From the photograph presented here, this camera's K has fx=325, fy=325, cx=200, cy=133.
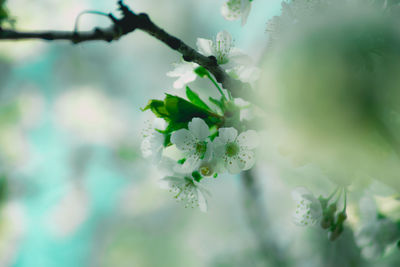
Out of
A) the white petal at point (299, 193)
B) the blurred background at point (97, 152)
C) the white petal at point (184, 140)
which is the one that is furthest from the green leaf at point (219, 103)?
A: the blurred background at point (97, 152)

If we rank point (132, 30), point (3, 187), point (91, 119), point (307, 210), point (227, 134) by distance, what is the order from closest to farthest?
point (132, 30) → point (227, 134) → point (307, 210) → point (3, 187) → point (91, 119)

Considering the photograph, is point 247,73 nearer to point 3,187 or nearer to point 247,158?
point 247,158

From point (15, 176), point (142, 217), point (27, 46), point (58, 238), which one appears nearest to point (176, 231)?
point (142, 217)

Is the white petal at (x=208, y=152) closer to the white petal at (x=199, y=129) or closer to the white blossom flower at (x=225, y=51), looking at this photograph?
the white petal at (x=199, y=129)

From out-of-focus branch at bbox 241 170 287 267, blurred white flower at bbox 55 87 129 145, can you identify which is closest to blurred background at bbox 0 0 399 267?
blurred white flower at bbox 55 87 129 145

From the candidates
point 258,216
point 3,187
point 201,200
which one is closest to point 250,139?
point 201,200

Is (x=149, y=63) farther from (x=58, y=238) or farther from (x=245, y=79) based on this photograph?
(x=245, y=79)

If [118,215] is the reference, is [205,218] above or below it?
above
